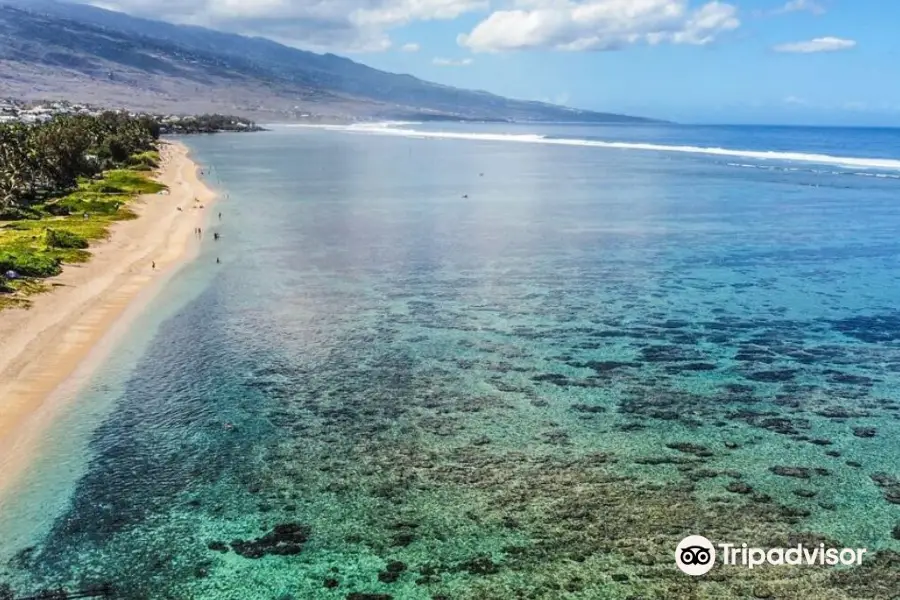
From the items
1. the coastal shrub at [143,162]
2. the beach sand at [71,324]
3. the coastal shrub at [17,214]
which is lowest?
the beach sand at [71,324]

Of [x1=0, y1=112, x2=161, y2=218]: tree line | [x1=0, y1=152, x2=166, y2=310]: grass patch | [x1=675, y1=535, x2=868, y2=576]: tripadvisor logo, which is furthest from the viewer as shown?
[x1=0, y1=112, x2=161, y2=218]: tree line

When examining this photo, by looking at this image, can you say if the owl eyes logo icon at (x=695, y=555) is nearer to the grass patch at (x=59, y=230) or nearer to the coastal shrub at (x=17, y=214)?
the grass patch at (x=59, y=230)

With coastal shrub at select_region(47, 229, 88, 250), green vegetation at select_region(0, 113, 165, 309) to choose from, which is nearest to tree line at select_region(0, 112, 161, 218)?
green vegetation at select_region(0, 113, 165, 309)

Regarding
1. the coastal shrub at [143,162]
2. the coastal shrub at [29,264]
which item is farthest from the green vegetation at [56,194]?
the coastal shrub at [143,162]

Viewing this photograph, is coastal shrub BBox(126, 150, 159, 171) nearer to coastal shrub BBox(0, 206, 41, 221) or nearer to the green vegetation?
the green vegetation

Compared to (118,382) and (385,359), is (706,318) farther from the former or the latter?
(118,382)
